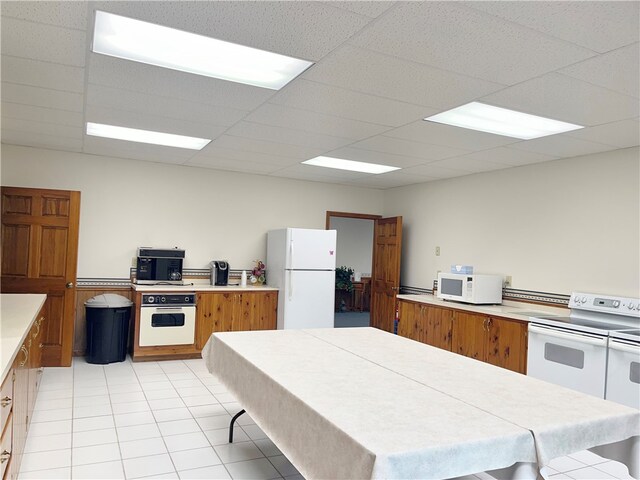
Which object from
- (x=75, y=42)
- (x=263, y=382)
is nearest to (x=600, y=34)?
(x=263, y=382)

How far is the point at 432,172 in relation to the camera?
6102mm

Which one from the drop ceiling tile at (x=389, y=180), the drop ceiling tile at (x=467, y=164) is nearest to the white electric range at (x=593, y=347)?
the drop ceiling tile at (x=467, y=164)

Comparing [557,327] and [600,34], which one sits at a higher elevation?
[600,34]

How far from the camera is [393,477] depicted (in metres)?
1.51

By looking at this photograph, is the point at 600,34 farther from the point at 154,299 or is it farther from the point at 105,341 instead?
the point at 105,341

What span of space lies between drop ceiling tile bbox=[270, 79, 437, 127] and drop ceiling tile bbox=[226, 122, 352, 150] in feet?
2.24

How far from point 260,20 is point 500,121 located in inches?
92.4

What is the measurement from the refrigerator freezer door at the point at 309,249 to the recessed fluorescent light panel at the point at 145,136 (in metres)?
1.76

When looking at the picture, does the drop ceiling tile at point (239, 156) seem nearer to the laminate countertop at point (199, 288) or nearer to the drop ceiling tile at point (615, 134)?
the laminate countertop at point (199, 288)

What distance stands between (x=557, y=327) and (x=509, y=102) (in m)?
2.04

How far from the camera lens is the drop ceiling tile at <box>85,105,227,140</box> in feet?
12.8

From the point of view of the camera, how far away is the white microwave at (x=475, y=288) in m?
5.37

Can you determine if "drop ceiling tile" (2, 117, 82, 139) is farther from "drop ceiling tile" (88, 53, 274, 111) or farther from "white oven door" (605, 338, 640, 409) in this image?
"white oven door" (605, 338, 640, 409)

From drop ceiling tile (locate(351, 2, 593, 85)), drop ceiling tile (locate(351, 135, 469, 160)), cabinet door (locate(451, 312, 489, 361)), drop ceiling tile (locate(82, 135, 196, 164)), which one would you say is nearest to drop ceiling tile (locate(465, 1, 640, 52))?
Result: drop ceiling tile (locate(351, 2, 593, 85))
